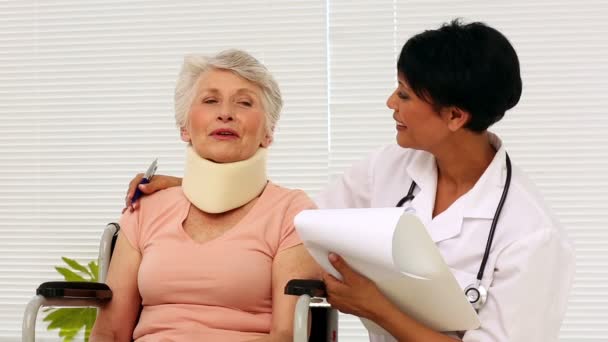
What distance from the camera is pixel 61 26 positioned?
4340 mm

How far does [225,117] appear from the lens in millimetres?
2191

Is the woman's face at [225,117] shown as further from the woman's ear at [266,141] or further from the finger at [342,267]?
the finger at [342,267]

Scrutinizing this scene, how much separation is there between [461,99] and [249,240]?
0.59 m

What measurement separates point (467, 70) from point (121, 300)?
0.98 meters

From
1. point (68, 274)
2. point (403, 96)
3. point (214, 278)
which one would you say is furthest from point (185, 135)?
point (68, 274)

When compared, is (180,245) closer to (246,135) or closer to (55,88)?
(246,135)

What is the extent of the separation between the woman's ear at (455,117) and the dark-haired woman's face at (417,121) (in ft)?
0.04

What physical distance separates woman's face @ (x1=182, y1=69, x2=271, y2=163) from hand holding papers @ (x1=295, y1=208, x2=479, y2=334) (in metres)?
0.40

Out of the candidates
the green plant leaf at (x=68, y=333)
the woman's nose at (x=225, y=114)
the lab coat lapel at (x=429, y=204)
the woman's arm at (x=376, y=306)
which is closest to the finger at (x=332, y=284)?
the woman's arm at (x=376, y=306)

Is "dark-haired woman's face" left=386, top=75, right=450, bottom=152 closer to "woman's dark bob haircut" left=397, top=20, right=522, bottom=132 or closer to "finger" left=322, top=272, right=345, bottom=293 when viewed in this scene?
"woman's dark bob haircut" left=397, top=20, right=522, bottom=132

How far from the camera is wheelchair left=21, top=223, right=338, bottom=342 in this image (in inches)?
72.5

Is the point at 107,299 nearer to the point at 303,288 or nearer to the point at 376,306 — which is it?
the point at 303,288

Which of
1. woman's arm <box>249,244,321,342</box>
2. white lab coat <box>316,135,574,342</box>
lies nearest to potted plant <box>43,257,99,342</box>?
woman's arm <box>249,244,321,342</box>

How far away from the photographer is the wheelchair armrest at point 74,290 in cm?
199
